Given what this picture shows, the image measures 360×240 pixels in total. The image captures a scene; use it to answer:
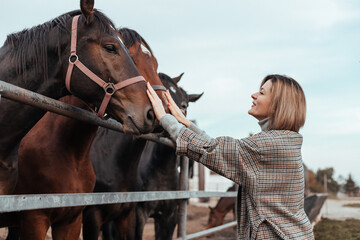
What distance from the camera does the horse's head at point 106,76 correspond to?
73.9 inches

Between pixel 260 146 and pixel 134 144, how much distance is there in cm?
208

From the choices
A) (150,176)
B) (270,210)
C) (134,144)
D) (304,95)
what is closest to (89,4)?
(304,95)

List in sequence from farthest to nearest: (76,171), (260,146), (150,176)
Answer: (150,176), (76,171), (260,146)

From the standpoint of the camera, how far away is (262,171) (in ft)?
4.57

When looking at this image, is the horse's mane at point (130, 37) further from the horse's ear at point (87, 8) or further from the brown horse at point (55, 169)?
the horse's ear at point (87, 8)

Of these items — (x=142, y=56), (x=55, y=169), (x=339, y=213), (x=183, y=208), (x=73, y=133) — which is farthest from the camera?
(x=339, y=213)

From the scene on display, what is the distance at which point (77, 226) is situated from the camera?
94.3 inches

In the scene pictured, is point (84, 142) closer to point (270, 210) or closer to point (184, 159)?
point (184, 159)

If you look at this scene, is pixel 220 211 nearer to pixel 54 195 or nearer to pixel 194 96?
pixel 194 96

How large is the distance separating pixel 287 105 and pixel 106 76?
97 cm

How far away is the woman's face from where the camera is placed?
5.10 ft

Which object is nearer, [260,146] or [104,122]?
[260,146]

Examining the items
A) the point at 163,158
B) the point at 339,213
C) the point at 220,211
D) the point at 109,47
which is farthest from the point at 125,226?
the point at 339,213

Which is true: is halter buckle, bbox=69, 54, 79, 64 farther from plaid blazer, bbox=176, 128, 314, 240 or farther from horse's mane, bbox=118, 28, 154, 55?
horse's mane, bbox=118, 28, 154, 55
